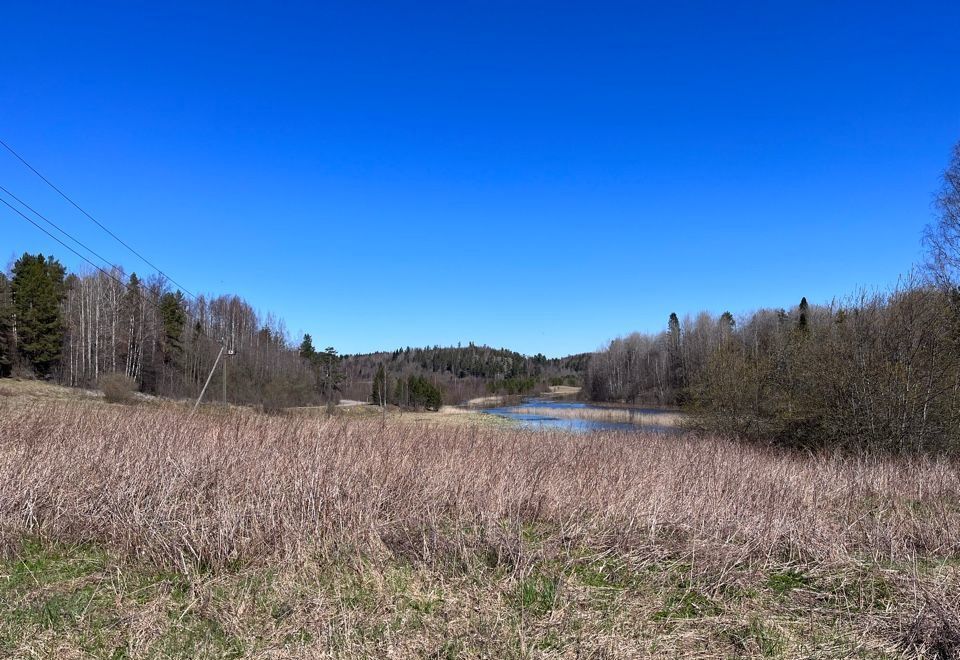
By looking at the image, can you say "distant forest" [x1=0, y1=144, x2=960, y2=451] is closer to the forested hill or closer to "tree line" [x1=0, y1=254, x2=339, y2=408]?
"tree line" [x1=0, y1=254, x2=339, y2=408]

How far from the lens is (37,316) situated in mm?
39156

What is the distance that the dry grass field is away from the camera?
10.9 ft

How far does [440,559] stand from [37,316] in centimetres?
4707

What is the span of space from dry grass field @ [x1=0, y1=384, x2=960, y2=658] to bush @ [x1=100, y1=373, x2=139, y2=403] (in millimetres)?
22829

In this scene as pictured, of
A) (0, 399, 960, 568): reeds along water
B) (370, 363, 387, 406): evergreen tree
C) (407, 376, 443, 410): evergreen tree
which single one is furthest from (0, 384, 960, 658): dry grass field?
(407, 376, 443, 410): evergreen tree

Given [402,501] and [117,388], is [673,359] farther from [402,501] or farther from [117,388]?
[402,501]

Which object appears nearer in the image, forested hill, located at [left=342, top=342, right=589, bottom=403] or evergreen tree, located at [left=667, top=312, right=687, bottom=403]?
evergreen tree, located at [left=667, top=312, right=687, bottom=403]

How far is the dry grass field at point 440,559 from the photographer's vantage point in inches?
131

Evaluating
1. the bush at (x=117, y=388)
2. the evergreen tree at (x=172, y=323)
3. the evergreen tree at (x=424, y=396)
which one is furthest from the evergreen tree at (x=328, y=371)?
the bush at (x=117, y=388)

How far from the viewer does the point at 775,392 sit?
18156mm

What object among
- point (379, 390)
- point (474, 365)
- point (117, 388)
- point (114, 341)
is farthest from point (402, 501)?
point (474, 365)

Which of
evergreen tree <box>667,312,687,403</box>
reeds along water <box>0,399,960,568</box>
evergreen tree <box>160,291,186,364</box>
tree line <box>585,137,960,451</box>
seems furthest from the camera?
evergreen tree <box>667,312,687,403</box>

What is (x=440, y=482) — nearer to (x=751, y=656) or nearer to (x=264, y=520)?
(x=264, y=520)

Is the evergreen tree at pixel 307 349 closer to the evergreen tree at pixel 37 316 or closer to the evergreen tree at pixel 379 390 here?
the evergreen tree at pixel 379 390
